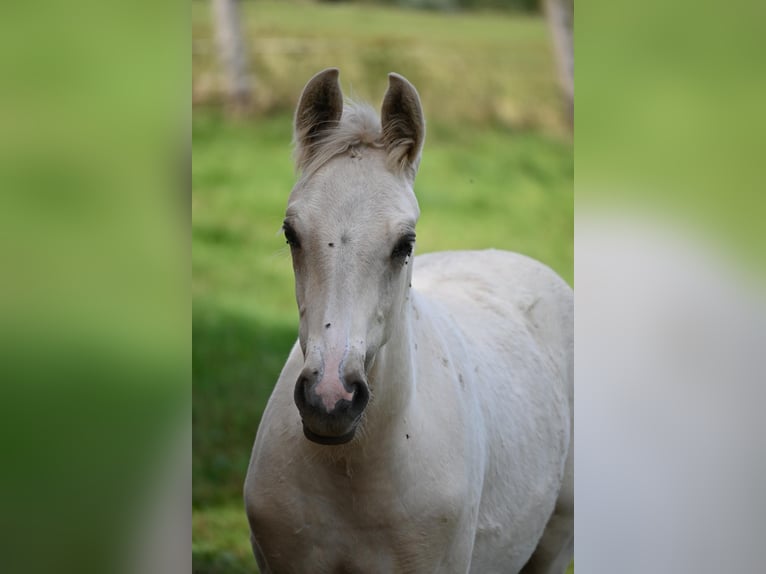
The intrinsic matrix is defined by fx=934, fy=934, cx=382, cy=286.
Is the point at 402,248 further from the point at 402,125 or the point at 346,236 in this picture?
the point at 402,125

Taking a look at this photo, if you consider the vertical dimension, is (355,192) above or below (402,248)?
above

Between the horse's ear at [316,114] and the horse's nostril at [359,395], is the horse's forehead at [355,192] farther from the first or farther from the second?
the horse's nostril at [359,395]

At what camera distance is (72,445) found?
1.64m

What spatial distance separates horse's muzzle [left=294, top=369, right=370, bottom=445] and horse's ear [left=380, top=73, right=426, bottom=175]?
0.47 metres

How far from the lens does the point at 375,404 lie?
1.83 metres

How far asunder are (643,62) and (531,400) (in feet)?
3.01

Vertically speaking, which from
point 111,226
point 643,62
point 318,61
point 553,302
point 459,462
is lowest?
point 459,462

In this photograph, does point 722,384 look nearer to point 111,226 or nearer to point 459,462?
point 459,462

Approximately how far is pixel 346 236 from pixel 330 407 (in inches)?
12.4

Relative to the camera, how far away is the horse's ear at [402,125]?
1.80 metres

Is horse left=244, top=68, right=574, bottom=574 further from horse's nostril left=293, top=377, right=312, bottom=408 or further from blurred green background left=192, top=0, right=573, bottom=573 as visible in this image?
blurred green background left=192, top=0, right=573, bottom=573

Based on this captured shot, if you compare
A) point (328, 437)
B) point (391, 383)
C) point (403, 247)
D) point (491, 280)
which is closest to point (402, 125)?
point (403, 247)

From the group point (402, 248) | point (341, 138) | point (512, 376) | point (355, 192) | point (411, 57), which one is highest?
point (411, 57)

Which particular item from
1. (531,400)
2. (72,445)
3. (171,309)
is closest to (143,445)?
(72,445)
